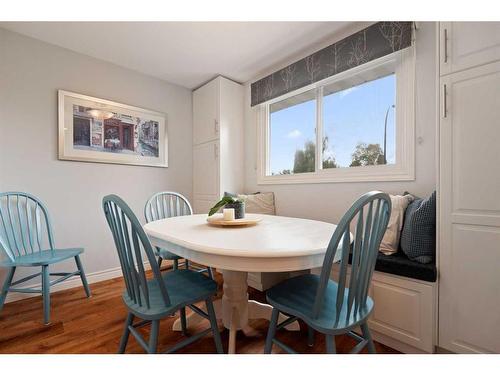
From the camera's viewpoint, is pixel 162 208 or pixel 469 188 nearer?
pixel 469 188

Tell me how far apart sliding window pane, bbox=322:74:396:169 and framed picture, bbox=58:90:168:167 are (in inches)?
76.8

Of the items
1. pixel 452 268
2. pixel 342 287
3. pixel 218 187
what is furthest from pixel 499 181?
pixel 218 187

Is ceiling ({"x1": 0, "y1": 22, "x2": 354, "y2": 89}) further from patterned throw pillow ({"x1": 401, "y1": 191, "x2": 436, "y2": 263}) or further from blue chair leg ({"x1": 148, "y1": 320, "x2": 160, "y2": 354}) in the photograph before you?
blue chair leg ({"x1": 148, "y1": 320, "x2": 160, "y2": 354})

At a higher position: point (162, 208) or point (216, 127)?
point (216, 127)

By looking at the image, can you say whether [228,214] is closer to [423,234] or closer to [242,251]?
[242,251]

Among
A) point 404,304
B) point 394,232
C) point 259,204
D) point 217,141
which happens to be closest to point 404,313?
point 404,304

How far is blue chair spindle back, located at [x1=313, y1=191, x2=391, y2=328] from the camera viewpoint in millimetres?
846

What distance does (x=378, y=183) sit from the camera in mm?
1844

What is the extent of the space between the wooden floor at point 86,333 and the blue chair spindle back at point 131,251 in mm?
573

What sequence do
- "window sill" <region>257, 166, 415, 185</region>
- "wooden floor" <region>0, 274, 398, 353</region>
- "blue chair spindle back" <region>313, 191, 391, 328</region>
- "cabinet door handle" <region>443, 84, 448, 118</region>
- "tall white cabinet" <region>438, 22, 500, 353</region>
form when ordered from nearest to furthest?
"blue chair spindle back" <region>313, 191, 391, 328</region> < "tall white cabinet" <region>438, 22, 500, 353</region> < "cabinet door handle" <region>443, 84, 448, 118</region> < "wooden floor" <region>0, 274, 398, 353</region> < "window sill" <region>257, 166, 415, 185</region>

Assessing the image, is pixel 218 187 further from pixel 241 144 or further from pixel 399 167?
pixel 399 167

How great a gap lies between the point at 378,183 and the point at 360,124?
1.86 feet

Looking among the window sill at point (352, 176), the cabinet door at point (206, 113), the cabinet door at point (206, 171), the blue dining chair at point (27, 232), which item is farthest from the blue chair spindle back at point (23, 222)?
the window sill at point (352, 176)

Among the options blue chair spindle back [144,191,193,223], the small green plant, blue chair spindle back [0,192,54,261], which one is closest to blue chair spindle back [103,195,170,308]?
the small green plant
